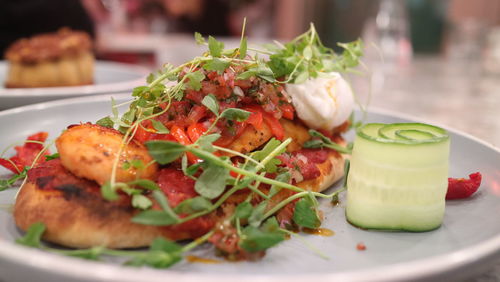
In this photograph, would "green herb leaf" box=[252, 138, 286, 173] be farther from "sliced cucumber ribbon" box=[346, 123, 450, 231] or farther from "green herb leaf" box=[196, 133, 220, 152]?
"sliced cucumber ribbon" box=[346, 123, 450, 231]

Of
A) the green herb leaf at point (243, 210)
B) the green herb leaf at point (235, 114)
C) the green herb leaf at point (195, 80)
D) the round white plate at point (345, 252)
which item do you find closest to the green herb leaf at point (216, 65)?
the green herb leaf at point (195, 80)

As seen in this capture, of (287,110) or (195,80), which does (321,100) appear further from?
(195,80)

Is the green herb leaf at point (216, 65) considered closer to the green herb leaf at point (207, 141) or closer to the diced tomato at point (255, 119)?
the diced tomato at point (255, 119)

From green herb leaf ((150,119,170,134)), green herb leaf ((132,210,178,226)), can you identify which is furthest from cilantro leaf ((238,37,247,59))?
green herb leaf ((132,210,178,226))

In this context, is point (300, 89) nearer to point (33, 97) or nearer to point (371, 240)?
point (371, 240)

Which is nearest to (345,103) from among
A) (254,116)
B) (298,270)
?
(254,116)

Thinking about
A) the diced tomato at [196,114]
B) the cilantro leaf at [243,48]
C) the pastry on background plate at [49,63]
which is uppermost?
the cilantro leaf at [243,48]
